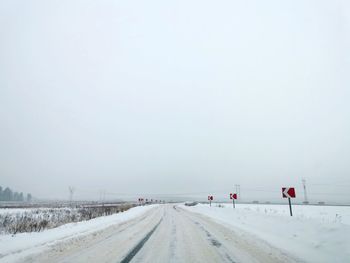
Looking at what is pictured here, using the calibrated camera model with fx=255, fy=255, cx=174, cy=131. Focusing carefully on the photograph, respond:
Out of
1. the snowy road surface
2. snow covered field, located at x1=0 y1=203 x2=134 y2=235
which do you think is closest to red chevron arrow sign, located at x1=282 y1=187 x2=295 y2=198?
the snowy road surface

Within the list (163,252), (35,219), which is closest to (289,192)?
(163,252)

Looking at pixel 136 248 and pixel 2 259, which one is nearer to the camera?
pixel 2 259

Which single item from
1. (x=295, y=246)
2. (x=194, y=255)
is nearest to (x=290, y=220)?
(x=295, y=246)

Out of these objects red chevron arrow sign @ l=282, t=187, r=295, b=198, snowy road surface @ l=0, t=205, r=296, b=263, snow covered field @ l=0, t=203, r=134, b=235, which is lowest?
snow covered field @ l=0, t=203, r=134, b=235

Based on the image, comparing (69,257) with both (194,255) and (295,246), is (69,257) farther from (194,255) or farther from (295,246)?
(295,246)

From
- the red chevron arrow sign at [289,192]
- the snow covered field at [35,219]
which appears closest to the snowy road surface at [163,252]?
the red chevron arrow sign at [289,192]

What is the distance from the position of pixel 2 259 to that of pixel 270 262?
714 cm

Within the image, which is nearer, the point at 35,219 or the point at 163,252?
the point at 163,252

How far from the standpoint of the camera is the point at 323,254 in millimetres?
7328

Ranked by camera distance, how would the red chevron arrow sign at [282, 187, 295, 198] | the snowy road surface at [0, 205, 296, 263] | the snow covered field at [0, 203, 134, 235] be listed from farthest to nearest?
the red chevron arrow sign at [282, 187, 295, 198]
the snow covered field at [0, 203, 134, 235]
the snowy road surface at [0, 205, 296, 263]

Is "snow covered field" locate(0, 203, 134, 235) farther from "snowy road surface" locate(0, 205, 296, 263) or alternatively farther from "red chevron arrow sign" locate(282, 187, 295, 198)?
A: "red chevron arrow sign" locate(282, 187, 295, 198)

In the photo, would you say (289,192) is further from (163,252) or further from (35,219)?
(35,219)

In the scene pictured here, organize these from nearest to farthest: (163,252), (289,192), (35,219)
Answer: (163,252), (289,192), (35,219)

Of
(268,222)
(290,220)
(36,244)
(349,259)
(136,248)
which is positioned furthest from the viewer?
(268,222)
